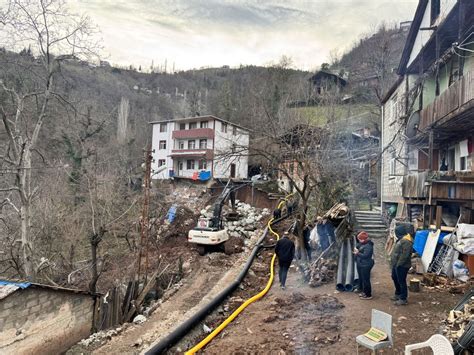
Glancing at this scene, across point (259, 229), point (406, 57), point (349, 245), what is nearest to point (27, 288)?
point (349, 245)

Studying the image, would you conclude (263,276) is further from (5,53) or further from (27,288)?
(5,53)

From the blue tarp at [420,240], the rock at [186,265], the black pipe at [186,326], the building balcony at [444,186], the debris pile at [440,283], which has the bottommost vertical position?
the rock at [186,265]

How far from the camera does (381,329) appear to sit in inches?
179

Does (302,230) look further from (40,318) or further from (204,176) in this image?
(204,176)

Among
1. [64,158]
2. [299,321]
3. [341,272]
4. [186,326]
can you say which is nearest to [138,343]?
[186,326]

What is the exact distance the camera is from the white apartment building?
37812 mm

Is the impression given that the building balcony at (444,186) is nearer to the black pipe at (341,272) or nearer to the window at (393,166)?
the black pipe at (341,272)

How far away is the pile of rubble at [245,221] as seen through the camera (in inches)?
835

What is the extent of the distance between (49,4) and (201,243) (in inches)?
453

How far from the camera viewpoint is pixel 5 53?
10320 mm

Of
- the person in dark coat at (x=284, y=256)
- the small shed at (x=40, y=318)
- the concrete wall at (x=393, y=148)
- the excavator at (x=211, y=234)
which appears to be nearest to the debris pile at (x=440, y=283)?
the person in dark coat at (x=284, y=256)

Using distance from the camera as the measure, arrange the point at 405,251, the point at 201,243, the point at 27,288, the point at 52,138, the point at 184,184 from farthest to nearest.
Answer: the point at 184,184 → the point at 52,138 → the point at 201,243 → the point at 27,288 → the point at 405,251

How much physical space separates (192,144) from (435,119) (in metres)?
31.3

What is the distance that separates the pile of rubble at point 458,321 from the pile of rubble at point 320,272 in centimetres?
361
